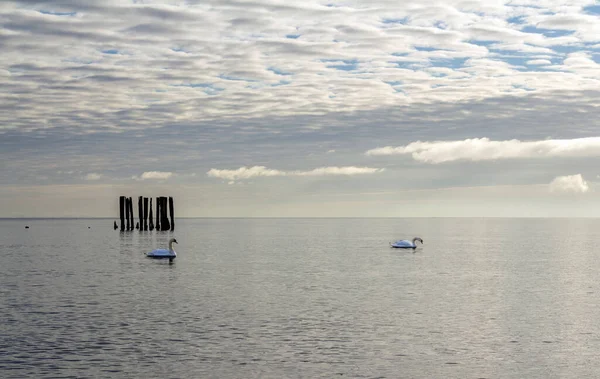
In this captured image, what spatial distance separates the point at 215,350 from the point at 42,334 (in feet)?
24.2

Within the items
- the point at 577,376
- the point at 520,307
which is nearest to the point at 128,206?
the point at 520,307

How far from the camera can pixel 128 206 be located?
147 metres

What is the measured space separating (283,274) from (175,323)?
78.3ft

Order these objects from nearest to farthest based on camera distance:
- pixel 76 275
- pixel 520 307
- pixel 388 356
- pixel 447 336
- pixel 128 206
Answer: pixel 388 356 < pixel 447 336 < pixel 520 307 < pixel 76 275 < pixel 128 206

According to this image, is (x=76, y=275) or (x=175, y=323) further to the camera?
(x=76, y=275)

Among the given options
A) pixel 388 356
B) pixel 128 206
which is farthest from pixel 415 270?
pixel 128 206

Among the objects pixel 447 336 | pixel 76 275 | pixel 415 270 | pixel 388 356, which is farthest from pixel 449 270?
pixel 388 356

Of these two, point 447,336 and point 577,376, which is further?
point 447,336

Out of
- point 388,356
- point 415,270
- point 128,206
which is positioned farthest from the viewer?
point 128,206

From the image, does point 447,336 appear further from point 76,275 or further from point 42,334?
point 76,275

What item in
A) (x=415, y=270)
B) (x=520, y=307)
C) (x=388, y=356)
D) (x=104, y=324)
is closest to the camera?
(x=388, y=356)

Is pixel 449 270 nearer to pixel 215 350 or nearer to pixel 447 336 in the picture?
pixel 447 336

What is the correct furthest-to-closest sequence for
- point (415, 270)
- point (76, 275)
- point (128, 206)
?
point (128, 206)
point (415, 270)
point (76, 275)

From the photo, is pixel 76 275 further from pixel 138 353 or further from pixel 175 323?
pixel 138 353
